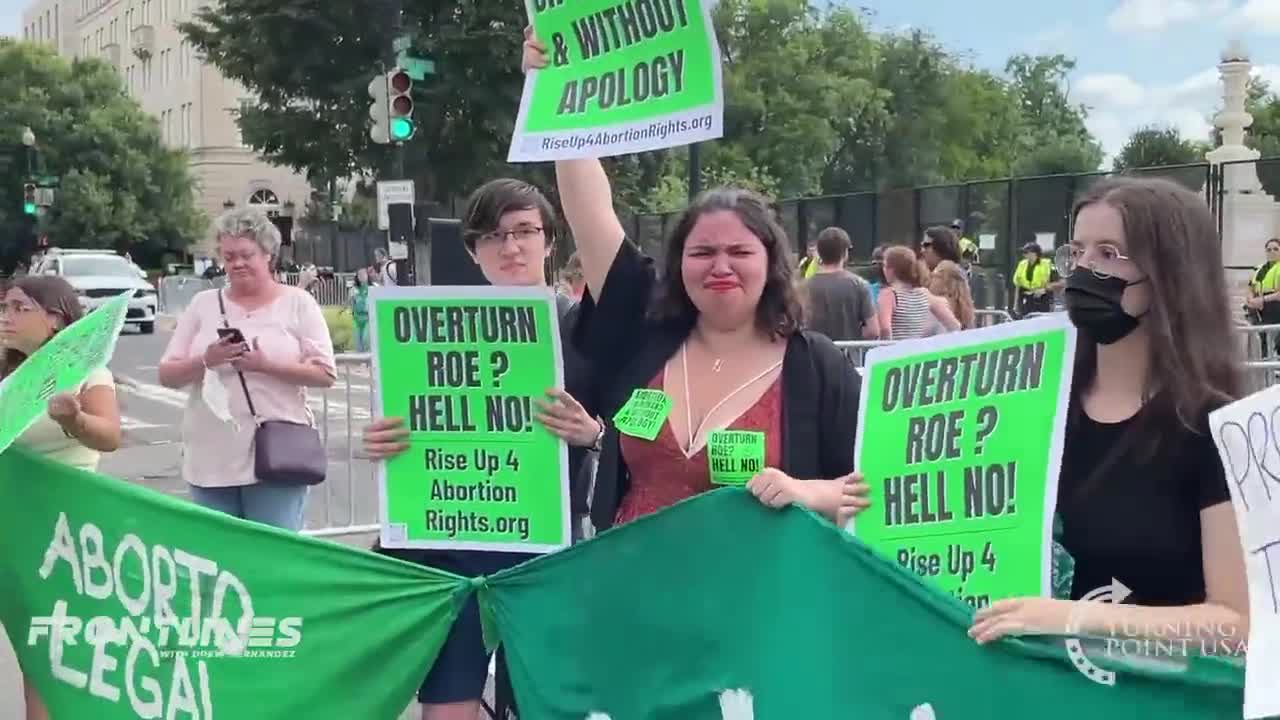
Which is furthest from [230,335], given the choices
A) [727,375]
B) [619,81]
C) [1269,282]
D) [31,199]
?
[31,199]

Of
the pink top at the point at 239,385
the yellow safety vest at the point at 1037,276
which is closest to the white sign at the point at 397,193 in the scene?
the yellow safety vest at the point at 1037,276

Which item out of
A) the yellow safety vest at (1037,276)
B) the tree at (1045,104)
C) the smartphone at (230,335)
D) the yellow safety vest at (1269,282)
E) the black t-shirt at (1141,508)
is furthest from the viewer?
the tree at (1045,104)

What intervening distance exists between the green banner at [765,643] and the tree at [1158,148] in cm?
5897

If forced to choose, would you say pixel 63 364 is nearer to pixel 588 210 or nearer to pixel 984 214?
pixel 588 210

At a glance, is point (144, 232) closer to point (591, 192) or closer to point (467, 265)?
point (467, 265)

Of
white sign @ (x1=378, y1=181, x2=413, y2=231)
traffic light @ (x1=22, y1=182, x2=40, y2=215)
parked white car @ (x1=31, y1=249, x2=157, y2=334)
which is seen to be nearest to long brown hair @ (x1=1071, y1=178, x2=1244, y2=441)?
white sign @ (x1=378, y1=181, x2=413, y2=231)

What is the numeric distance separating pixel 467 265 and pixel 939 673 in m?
6.11

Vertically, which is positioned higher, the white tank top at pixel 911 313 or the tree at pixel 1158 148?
the tree at pixel 1158 148

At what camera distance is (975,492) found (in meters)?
2.90

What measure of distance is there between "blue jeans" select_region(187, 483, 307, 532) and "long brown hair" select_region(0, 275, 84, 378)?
2.58 feet

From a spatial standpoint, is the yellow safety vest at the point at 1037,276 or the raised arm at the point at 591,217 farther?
the yellow safety vest at the point at 1037,276

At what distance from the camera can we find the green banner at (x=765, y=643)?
8.95 feet

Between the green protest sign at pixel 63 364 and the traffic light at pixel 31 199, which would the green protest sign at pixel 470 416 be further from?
the traffic light at pixel 31 199

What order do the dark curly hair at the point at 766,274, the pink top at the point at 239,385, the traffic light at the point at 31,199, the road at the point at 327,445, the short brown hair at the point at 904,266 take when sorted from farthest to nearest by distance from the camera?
the traffic light at the point at 31,199 < the short brown hair at the point at 904,266 < the road at the point at 327,445 < the pink top at the point at 239,385 < the dark curly hair at the point at 766,274
